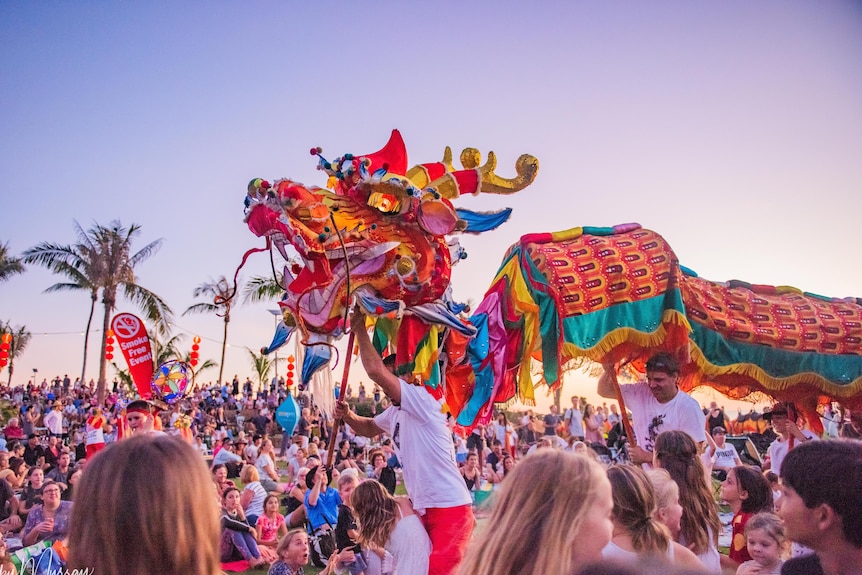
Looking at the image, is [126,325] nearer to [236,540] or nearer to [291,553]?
[236,540]

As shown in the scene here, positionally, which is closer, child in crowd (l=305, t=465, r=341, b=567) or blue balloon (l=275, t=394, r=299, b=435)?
child in crowd (l=305, t=465, r=341, b=567)

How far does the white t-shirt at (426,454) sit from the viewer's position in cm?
381

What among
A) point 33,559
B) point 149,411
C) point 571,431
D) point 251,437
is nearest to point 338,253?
point 149,411

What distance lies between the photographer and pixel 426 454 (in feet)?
12.7

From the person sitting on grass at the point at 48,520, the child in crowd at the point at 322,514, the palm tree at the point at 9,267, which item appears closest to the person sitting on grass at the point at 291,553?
the child in crowd at the point at 322,514

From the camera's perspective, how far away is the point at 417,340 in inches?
171

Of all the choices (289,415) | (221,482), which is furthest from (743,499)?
(289,415)

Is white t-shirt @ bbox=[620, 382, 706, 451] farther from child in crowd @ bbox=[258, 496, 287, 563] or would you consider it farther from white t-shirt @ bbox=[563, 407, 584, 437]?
white t-shirt @ bbox=[563, 407, 584, 437]

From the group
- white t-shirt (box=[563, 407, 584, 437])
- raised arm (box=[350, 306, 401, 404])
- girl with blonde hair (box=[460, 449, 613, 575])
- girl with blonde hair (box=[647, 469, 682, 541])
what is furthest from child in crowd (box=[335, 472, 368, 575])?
white t-shirt (box=[563, 407, 584, 437])

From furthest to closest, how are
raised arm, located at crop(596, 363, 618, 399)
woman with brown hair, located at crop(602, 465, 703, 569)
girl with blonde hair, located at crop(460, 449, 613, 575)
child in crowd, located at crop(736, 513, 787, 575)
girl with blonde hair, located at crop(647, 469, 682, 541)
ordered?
raised arm, located at crop(596, 363, 618, 399) → child in crowd, located at crop(736, 513, 787, 575) → girl with blonde hair, located at crop(647, 469, 682, 541) → woman with brown hair, located at crop(602, 465, 703, 569) → girl with blonde hair, located at crop(460, 449, 613, 575)

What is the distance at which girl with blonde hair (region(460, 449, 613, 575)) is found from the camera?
1780mm

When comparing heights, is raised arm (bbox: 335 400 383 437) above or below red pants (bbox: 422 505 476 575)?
above

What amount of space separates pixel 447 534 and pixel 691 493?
1.18 metres

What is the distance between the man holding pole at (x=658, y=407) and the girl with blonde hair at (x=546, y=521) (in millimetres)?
2961
